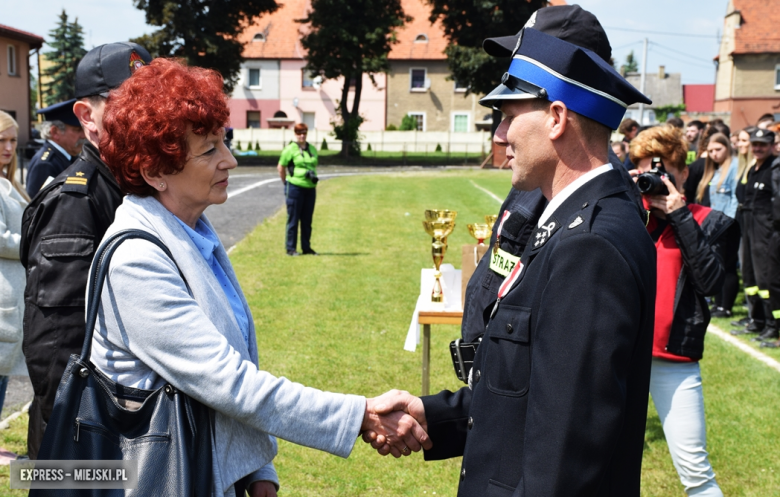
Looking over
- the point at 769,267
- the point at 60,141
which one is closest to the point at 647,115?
the point at 769,267

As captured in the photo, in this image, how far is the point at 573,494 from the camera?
5.85 feet

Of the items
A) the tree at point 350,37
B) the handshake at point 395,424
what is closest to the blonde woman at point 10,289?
the handshake at point 395,424

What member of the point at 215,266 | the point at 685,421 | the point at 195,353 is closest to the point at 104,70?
the point at 215,266

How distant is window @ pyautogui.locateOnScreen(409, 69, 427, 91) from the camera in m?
64.8

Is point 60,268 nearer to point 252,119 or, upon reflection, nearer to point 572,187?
point 572,187

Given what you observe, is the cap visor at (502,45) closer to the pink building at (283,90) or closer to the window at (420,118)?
the window at (420,118)

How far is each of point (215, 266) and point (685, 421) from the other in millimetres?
2551

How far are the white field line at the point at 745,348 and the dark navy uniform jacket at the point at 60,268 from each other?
273 inches

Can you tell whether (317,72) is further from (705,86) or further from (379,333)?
(705,86)

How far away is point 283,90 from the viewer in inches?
2640

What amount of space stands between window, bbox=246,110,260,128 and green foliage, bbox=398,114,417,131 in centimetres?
1465

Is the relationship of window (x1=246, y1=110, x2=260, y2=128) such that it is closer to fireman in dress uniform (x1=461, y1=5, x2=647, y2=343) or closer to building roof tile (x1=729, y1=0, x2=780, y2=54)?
building roof tile (x1=729, y1=0, x2=780, y2=54)

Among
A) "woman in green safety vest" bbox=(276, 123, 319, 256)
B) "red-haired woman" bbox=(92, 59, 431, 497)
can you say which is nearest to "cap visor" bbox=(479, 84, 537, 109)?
"red-haired woman" bbox=(92, 59, 431, 497)

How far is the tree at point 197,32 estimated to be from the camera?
127 ft
